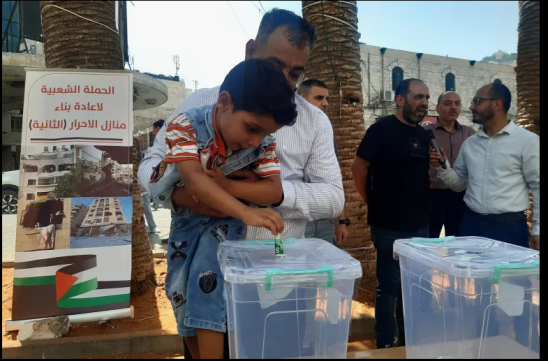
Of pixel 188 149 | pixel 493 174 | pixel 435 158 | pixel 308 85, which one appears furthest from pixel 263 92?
pixel 308 85

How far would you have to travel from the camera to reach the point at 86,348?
11.2ft

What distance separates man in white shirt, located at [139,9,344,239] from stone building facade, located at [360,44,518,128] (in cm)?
1769

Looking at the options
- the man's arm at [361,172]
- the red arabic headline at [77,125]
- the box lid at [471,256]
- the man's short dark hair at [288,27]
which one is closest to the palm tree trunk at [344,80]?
the man's arm at [361,172]

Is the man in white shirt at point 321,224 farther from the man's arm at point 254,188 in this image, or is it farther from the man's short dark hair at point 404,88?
the man's arm at point 254,188

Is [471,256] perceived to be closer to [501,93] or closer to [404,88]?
[501,93]

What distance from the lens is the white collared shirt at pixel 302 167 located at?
1.50m

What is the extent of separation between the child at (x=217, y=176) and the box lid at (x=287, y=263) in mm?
95

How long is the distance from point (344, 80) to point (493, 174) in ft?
7.35

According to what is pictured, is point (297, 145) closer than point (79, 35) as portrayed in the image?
Yes

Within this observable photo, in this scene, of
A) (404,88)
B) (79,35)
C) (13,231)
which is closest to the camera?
(404,88)

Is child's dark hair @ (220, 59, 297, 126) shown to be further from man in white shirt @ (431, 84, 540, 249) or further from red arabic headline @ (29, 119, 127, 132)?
red arabic headline @ (29, 119, 127, 132)

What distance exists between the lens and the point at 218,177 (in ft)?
4.11

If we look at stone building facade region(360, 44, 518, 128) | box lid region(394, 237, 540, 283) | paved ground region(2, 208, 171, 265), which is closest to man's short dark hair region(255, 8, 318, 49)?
box lid region(394, 237, 540, 283)

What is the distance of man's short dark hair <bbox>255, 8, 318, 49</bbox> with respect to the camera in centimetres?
163
